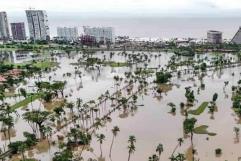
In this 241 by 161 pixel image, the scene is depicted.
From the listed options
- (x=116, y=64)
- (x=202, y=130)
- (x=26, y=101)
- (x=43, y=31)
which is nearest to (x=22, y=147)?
(x=202, y=130)

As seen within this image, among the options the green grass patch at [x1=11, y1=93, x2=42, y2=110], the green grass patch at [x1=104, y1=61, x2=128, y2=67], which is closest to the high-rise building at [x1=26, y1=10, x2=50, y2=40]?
the green grass patch at [x1=104, y1=61, x2=128, y2=67]

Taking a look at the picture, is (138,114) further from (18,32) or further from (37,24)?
(18,32)

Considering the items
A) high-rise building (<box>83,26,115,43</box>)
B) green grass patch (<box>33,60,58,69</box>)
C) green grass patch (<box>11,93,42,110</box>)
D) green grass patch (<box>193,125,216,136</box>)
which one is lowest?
green grass patch (<box>193,125,216,136</box>)

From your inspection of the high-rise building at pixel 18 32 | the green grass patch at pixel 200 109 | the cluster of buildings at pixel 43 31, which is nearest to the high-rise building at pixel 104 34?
the cluster of buildings at pixel 43 31

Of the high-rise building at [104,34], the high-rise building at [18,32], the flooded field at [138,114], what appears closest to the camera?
the flooded field at [138,114]

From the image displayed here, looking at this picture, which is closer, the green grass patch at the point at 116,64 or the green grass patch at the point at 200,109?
the green grass patch at the point at 200,109

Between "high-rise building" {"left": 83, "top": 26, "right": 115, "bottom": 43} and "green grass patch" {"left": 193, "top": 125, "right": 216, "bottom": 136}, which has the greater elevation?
"high-rise building" {"left": 83, "top": 26, "right": 115, "bottom": 43}

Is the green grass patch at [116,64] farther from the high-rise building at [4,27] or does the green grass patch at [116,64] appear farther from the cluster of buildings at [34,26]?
the high-rise building at [4,27]

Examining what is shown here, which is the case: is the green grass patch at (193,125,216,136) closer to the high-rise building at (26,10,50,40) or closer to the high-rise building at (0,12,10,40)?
the high-rise building at (26,10,50,40)
